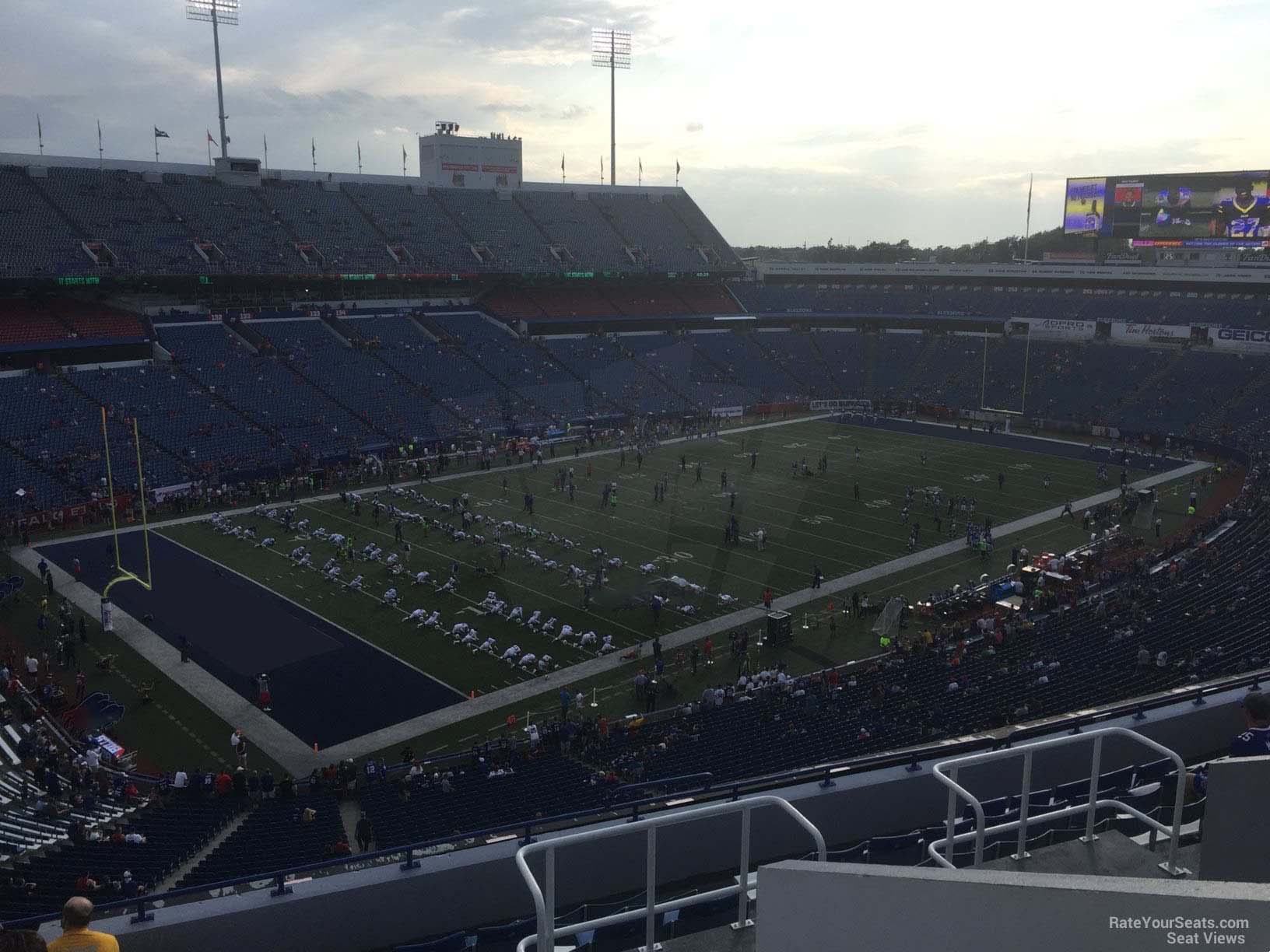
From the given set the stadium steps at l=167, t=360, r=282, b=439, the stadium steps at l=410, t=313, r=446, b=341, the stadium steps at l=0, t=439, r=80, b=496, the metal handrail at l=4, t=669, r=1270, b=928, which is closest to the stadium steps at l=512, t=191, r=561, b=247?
the stadium steps at l=410, t=313, r=446, b=341

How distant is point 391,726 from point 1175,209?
60.6m

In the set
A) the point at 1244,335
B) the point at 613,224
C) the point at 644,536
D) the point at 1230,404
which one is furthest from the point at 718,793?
the point at 613,224

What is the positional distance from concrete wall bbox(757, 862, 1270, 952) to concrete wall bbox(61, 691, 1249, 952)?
5452 millimetres

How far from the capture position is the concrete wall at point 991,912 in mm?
3250

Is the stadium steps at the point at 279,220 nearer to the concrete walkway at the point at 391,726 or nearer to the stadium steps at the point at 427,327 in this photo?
the stadium steps at the point at 427,327

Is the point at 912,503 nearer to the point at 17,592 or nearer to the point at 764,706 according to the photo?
the point at 764,706

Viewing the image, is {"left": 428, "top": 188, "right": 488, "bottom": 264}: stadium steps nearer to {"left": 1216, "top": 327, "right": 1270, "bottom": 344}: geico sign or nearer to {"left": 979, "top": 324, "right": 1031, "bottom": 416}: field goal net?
{"left": 979, "top": 324, "right": 1031, "bottom": 416}: field goal net

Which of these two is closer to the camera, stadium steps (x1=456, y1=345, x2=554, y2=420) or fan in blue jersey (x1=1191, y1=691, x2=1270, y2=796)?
fan in blue jersey (x1=1191, y1=691, x2=1270, y2=796)

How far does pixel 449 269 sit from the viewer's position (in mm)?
65688

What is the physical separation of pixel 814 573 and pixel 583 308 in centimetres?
4472

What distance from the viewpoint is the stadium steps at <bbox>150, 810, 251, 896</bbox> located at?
506 inches

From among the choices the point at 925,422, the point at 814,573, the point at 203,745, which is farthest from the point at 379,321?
the point at 203,745

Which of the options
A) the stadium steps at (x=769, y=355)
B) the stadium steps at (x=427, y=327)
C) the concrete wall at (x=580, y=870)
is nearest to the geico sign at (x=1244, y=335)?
the stadium steps at (x=769, y=355)

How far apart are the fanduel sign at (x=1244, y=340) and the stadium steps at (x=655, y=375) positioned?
30.8 metres
